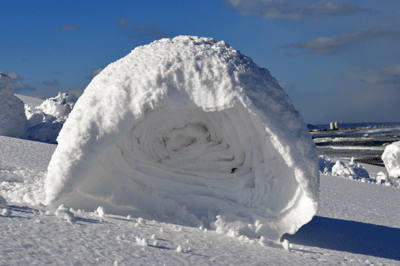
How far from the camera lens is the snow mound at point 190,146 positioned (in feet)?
6.21

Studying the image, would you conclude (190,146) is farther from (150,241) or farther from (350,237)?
(350,237)

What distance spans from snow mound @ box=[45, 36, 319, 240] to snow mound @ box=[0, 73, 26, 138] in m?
5.65

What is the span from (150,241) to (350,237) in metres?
1.50

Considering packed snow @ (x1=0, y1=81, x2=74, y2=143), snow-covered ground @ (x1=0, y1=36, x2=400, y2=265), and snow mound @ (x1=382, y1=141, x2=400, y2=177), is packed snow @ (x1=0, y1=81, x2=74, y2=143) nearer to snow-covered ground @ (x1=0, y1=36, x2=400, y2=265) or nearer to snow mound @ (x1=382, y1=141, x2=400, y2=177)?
snow-covered ground @ (x1=0, y1=36, x2=400, y2=265)

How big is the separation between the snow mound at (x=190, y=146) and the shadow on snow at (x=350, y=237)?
9.9 inches

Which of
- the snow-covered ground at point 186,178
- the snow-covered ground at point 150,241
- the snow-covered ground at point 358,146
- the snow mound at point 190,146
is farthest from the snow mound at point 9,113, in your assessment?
the snow-covered ground at point 358,146

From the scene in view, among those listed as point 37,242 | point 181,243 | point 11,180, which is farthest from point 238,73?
point 11,180

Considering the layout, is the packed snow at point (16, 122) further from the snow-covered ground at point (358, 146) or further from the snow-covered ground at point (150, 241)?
the snow-covered ground at point (358, 146)

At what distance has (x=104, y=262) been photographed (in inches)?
49.3

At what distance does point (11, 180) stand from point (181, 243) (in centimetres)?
191

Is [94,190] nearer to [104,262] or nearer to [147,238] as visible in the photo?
[147,238]

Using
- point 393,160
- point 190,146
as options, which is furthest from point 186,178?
point 393,160

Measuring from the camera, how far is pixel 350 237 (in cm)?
227

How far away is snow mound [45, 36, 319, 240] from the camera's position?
1.89 m
